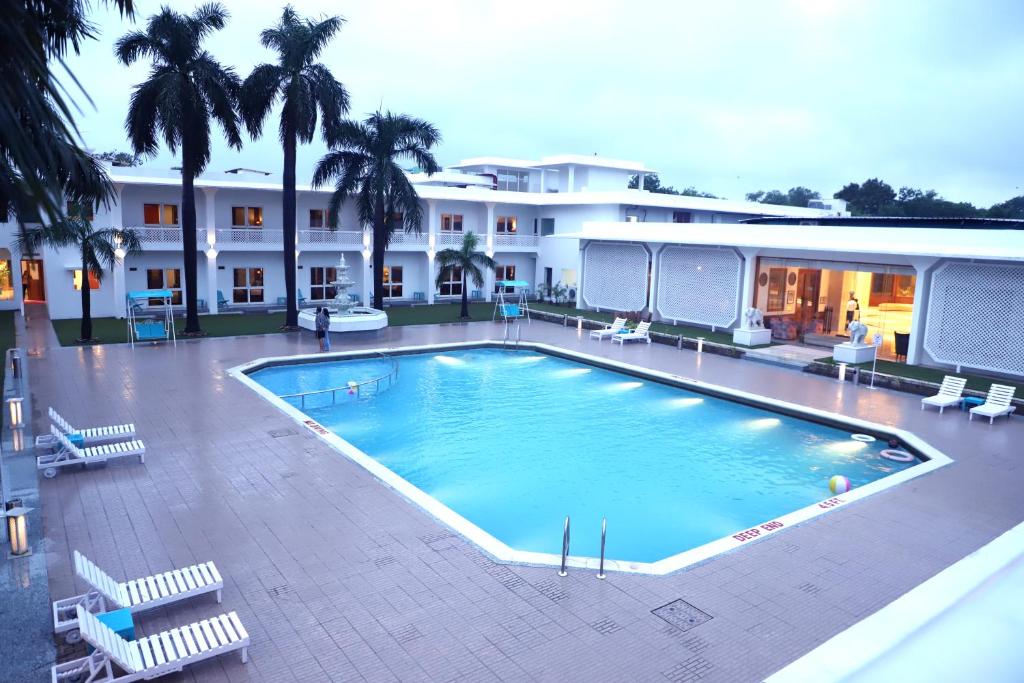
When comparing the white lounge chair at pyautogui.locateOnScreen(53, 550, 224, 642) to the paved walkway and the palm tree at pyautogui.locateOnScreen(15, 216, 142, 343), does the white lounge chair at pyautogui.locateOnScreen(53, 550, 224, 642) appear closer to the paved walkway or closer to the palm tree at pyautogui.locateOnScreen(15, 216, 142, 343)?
the paved walkway

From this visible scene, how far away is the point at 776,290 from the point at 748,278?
2338 mm

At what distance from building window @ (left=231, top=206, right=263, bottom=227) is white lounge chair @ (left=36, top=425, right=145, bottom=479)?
69.6ft

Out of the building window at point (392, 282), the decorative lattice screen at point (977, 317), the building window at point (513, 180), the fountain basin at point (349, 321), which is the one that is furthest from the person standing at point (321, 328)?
the building window at point (513, 180)

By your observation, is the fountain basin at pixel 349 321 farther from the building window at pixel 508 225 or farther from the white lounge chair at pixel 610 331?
the building window at pixel 508 225

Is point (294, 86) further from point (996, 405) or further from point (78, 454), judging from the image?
point (996, 405)

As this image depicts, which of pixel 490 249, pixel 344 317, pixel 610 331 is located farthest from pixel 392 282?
pixel 610 331

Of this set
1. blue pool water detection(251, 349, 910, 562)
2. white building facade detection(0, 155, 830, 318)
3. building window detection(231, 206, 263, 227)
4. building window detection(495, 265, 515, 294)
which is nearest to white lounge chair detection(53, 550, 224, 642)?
blue pool water detection(251, 349, 910, 562)

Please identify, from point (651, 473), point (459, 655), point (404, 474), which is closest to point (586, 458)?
point (651, 473)

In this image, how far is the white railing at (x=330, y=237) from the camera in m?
31.4

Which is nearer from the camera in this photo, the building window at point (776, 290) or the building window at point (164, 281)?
the building window at point (776, 290)

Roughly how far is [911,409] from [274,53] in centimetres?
2226

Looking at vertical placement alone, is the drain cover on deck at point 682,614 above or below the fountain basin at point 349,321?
below

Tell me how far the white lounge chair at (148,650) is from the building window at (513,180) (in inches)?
1799

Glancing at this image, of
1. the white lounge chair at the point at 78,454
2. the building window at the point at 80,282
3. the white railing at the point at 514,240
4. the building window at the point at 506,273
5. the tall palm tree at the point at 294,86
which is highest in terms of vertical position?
the tall palm tree at the point at 294,86
